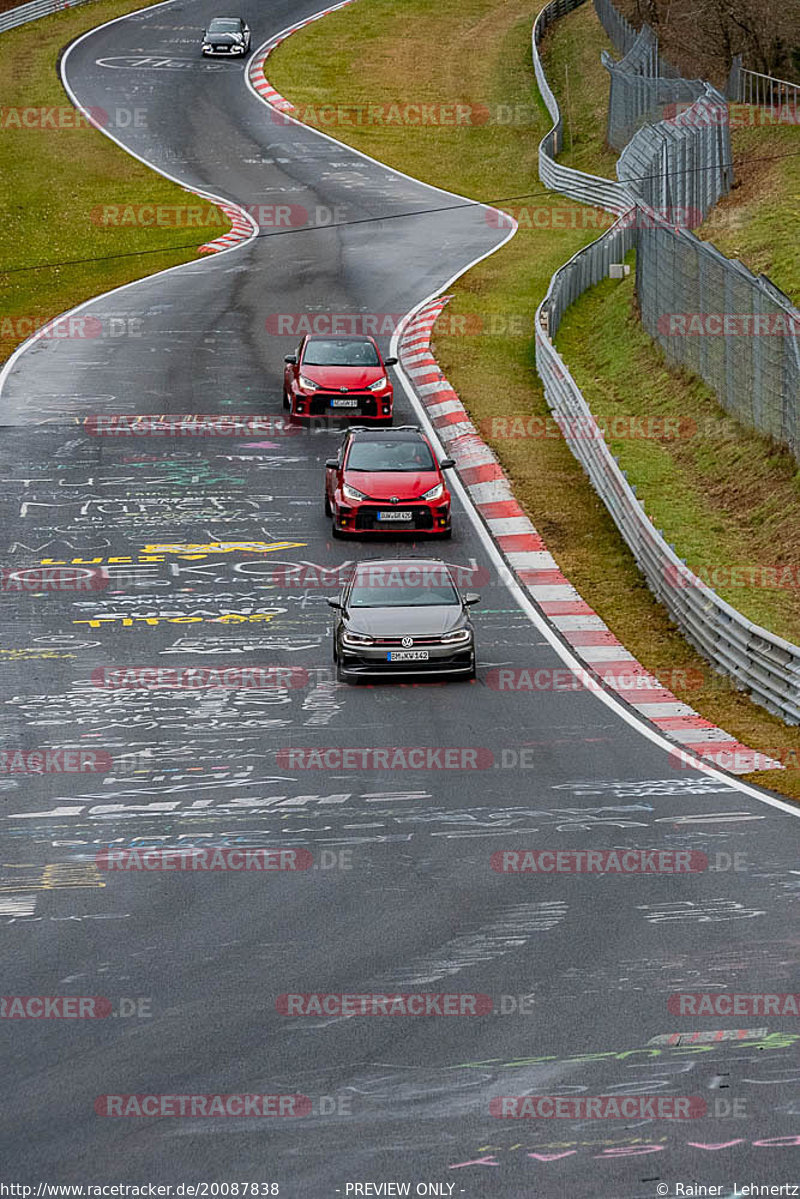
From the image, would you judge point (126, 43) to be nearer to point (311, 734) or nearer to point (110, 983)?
point (311, 734)

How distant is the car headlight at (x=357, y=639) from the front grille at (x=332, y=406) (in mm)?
12399

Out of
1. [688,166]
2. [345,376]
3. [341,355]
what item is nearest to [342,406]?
[345,376]

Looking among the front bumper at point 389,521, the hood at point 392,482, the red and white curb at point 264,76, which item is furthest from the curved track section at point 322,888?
the red and white curb at point 264,76

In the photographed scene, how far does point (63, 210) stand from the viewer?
177 ft

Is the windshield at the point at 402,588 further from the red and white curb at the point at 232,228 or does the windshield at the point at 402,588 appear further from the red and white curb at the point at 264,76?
the red and white curb at the point at 264,76

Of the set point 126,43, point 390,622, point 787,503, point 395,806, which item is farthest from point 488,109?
point 395,806

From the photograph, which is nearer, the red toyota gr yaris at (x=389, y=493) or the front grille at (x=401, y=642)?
the front grille at (x=401, y=642)

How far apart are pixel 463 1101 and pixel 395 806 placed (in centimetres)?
640

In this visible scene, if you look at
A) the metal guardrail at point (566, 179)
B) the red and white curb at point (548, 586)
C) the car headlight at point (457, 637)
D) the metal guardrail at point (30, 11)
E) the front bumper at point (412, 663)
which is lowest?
the red and white curb at point (548, 586)

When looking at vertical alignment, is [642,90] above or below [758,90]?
below

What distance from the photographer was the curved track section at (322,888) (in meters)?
9.20

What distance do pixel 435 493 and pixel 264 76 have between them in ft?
164

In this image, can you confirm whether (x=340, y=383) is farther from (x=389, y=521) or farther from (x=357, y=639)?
(x=357, y=639)

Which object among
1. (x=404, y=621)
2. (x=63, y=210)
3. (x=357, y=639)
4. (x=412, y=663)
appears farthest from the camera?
(x=63, y=210)
